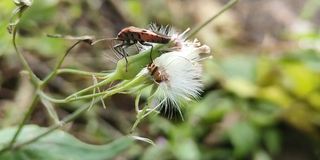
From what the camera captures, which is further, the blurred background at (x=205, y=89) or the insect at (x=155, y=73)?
the blurred background at (x=205, y=89)

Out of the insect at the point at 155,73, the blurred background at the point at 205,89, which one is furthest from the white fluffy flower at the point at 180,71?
the blurred background at the point at 205,89

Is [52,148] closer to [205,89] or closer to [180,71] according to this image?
[180,71]

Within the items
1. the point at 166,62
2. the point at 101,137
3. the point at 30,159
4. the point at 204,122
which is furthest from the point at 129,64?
the point at 204,122

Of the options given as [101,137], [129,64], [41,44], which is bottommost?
[101,137]

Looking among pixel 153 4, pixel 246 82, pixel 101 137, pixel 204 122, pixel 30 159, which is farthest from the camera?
pixel 153 4

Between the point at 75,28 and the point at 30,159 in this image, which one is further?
the point at 75,28

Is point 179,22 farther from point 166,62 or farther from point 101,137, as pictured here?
point 166,62

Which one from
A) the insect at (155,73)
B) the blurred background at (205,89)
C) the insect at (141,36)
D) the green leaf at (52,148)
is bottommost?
the blurred background at (205,89)

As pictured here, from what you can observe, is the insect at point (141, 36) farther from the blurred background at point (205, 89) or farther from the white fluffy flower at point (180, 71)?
the blurred background at point (205, 89)
